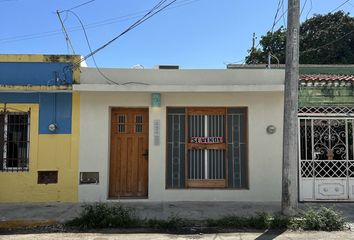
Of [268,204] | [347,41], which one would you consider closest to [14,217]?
[268,204]

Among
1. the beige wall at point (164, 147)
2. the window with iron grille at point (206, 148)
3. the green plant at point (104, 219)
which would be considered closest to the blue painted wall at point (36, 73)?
the beige wall at point (164, 147)

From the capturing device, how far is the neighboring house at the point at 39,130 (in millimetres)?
10461

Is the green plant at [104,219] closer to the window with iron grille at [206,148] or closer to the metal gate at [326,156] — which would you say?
the window with iron grille at [206,148]

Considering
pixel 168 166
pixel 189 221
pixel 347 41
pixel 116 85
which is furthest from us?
pixel 347 41

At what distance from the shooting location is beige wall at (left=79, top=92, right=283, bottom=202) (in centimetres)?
1061

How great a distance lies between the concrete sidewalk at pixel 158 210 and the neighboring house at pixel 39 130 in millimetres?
508

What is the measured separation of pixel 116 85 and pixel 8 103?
2933 millimetres

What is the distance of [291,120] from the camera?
8625 millimetres

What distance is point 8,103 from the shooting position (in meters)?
10.6

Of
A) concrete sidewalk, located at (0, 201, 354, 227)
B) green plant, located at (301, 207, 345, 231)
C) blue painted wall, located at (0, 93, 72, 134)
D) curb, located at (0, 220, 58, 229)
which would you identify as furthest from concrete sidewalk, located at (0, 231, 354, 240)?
blue painted wall, located at (0, 93, 72, 134)

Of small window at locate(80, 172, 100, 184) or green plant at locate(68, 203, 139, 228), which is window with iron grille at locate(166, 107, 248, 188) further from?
green plant at locate(68, 203, 139, 228)

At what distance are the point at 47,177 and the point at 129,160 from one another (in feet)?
7.10

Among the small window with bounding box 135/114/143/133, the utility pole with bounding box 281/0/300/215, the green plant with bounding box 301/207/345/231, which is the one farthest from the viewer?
the small window with bounding box 135/114/143/133

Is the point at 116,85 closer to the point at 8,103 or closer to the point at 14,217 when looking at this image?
the point at 8,103
